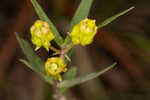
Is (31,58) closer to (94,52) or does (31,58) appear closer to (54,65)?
(54,65)

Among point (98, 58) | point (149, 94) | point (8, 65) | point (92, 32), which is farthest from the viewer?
point (98, 58)

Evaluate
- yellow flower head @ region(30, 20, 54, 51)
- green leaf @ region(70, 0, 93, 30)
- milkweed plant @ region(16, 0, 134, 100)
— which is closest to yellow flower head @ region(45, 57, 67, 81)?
milkweed plant @ region(16, 0, 134, 100)

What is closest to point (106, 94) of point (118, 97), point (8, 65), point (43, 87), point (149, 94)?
point (118, 97)

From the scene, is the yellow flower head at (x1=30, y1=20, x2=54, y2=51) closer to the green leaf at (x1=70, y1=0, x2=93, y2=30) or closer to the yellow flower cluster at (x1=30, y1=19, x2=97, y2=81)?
the yellow flower cluster at (x1=30, y1=19, x2=97, y2=81)

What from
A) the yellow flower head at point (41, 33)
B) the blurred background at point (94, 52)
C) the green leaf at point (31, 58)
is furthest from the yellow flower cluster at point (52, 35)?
the blurred background at point (94, 52)

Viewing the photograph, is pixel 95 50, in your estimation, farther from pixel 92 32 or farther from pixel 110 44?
pixel 92 32

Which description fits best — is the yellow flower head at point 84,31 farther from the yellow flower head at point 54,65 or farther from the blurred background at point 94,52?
the blurred background at point 94,52
